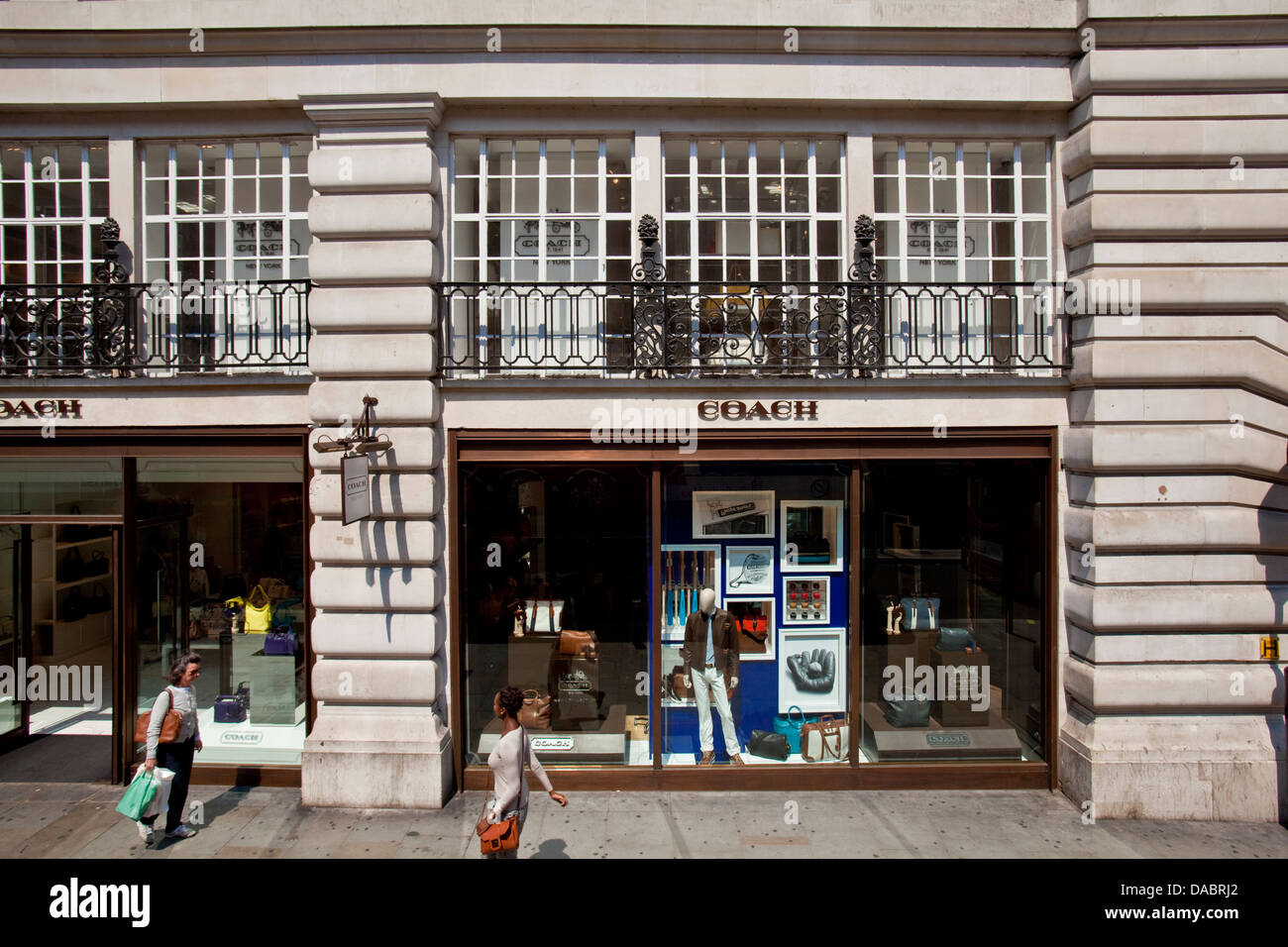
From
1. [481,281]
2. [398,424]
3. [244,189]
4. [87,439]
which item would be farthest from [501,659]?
[244,189]

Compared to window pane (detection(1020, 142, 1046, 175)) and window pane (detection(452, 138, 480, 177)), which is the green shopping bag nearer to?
window pane (detection(452, 138, 480, 177))

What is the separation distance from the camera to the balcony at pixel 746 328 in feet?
27.9

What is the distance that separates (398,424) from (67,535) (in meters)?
4.55

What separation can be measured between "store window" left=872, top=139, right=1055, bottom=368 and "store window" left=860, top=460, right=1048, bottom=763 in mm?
1413

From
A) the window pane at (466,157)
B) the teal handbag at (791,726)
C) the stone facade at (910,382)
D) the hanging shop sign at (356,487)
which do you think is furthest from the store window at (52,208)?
the teal handbag at (791,726)

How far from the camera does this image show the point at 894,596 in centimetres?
887

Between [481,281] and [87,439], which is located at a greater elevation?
[481,281]

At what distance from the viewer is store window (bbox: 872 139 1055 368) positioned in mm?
8742

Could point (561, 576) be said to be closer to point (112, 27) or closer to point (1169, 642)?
point (1169, 642)

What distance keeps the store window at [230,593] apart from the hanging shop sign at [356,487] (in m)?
1.20

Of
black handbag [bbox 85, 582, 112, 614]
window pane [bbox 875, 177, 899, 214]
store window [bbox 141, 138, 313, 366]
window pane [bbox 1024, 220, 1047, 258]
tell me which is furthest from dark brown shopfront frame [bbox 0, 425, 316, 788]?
window pane [bbox 1024, 220, 1047, 258]

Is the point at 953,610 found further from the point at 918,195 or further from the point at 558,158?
the point at 558,158

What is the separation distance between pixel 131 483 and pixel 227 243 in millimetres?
2942
